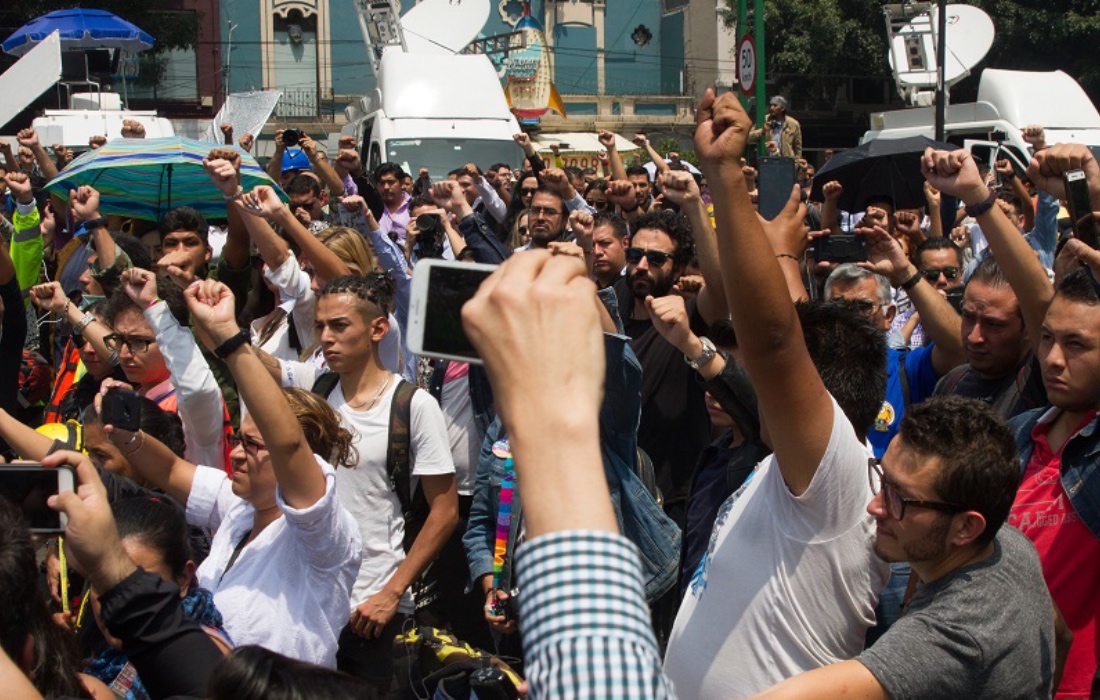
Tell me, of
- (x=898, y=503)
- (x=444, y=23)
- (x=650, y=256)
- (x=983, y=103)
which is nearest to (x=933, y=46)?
(x=983, y=103)

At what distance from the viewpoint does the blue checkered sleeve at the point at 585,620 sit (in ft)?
4.14

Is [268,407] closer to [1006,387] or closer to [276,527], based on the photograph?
[276,527]

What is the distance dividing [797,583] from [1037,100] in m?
13.7

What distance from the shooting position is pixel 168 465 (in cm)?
402

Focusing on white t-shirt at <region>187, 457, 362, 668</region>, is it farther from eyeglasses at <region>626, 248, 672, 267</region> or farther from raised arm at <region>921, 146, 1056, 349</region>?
eyeglasses at <region>626, 248, 672, 267</region>

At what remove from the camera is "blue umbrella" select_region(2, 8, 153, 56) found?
76.2ft

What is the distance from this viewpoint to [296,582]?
338 cm

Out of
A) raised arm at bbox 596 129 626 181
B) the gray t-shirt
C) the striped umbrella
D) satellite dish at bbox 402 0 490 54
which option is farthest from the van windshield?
the gray t-shirt

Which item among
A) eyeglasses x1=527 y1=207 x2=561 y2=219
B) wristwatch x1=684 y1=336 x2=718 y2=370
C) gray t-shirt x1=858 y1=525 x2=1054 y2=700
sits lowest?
gray t-shirt x1=858 y1=525 x2=1054 y2=700

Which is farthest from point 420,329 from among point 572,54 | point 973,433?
point 572,54

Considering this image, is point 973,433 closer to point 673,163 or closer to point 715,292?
point 715,292

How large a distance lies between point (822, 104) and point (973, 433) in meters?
37.0

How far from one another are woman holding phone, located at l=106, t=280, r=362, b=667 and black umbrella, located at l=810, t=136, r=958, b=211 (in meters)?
5.68

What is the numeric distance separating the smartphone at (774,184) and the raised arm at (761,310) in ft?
11.1
